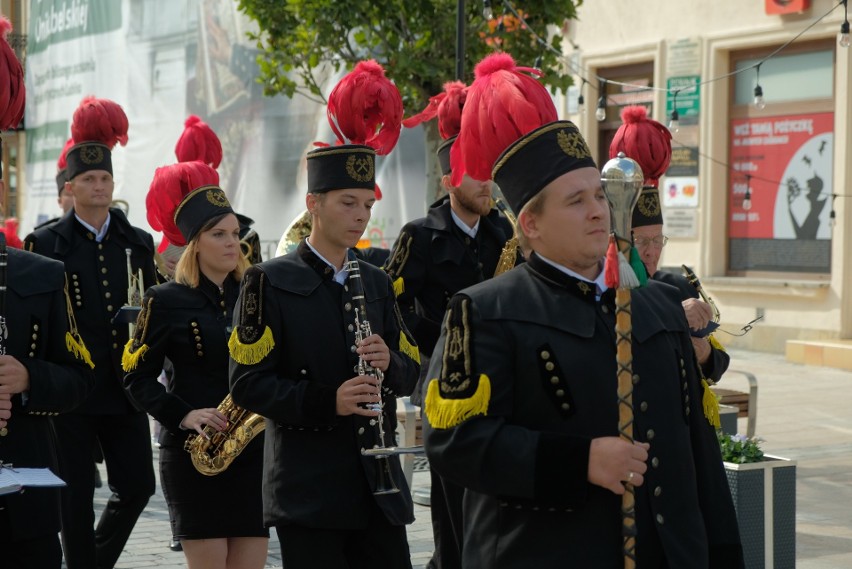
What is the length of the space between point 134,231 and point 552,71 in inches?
211

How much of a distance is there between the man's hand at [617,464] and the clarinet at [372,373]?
1.73 m

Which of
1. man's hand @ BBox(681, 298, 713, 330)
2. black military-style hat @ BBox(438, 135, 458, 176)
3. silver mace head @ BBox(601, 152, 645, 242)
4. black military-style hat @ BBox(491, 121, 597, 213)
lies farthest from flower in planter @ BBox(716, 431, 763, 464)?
silver mace head @ BBox(601, 152, 645, 242)

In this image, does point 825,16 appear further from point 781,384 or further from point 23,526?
point 23,526

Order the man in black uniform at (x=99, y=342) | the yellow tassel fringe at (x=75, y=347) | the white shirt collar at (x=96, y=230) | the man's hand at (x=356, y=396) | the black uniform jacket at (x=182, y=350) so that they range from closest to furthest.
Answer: the yellow tassel fringe at (x=75, y=347) → the man's hand at (x=356, y=396) → the black uniform jacket at (x=182, y=350) → the man in black uniform at (x=99, y=342) → the white shirt collar at (x=96, y=230)

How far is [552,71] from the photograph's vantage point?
12.6 metres

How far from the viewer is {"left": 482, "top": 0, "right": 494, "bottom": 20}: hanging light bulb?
12016 millimetres

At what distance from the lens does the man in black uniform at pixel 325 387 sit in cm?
489

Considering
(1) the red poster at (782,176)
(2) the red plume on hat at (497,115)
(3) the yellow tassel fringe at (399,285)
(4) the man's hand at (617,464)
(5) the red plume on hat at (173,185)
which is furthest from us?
→ (1) the red poster at (782,176)

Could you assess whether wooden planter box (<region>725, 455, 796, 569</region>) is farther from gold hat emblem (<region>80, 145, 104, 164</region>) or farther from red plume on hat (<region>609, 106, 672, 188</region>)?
gold hat emblem (<region>80, 145, 104, 164</region>)

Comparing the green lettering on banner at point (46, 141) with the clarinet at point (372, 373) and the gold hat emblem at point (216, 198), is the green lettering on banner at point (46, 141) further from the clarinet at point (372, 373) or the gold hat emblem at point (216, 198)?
the clarinet at point (372, 373)

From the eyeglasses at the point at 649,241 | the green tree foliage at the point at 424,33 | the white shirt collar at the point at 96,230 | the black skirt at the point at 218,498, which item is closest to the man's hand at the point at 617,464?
the eyeglasses at the point at 649,241

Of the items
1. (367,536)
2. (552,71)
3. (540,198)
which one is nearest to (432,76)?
(552,71)

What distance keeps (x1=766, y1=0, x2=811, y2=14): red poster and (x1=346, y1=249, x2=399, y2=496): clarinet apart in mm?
13252

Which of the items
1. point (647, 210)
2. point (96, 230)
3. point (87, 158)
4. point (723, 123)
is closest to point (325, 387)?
point (647, 210)
